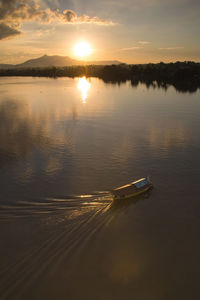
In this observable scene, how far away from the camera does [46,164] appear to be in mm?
26703

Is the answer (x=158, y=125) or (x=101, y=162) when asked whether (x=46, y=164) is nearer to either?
(x=101, y=162)

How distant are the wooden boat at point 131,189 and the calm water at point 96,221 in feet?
2.30

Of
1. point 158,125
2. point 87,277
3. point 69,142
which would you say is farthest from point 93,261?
point 158,125

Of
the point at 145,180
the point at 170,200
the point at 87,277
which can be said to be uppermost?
the point at 145,180

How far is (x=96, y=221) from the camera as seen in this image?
16.9 meters

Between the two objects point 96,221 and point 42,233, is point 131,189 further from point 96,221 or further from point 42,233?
point 42,233

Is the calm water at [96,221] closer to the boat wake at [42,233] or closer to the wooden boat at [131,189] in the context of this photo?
the boat wake at [42,233]

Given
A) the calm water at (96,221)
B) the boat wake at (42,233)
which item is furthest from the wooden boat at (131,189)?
the boat wake at (42,233)

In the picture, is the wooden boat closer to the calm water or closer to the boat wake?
the calm water

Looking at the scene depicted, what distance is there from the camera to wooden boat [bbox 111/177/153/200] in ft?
62.5

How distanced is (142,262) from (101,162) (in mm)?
14652

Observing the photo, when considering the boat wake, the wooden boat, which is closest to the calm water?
the boat wake

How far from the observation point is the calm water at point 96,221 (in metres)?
12.7

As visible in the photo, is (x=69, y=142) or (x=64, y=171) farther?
(x=69, y=142)
